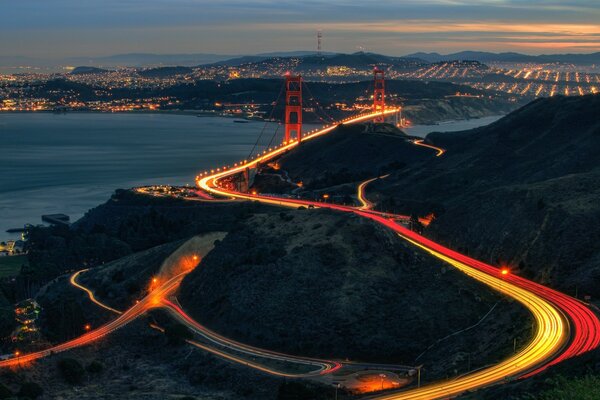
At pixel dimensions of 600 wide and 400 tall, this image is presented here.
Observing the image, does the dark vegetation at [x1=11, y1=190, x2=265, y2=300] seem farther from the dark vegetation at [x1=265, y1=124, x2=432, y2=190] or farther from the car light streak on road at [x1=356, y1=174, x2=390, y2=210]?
the dark vegetation at [x1=265, y1=124, x2=432, y2=190]

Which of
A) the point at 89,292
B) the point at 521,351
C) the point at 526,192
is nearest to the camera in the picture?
the point at 521,351

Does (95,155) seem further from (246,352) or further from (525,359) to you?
(525,359)

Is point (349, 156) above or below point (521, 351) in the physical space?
below

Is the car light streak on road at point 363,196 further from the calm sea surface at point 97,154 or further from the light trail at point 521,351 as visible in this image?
the calm sea surface at point 97,154

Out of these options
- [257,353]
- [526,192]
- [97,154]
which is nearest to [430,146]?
[526,192]

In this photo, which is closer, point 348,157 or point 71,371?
point 71,371

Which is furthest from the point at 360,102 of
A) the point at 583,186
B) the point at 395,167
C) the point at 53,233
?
the point at 583,186

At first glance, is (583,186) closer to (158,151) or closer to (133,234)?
(133,234)
